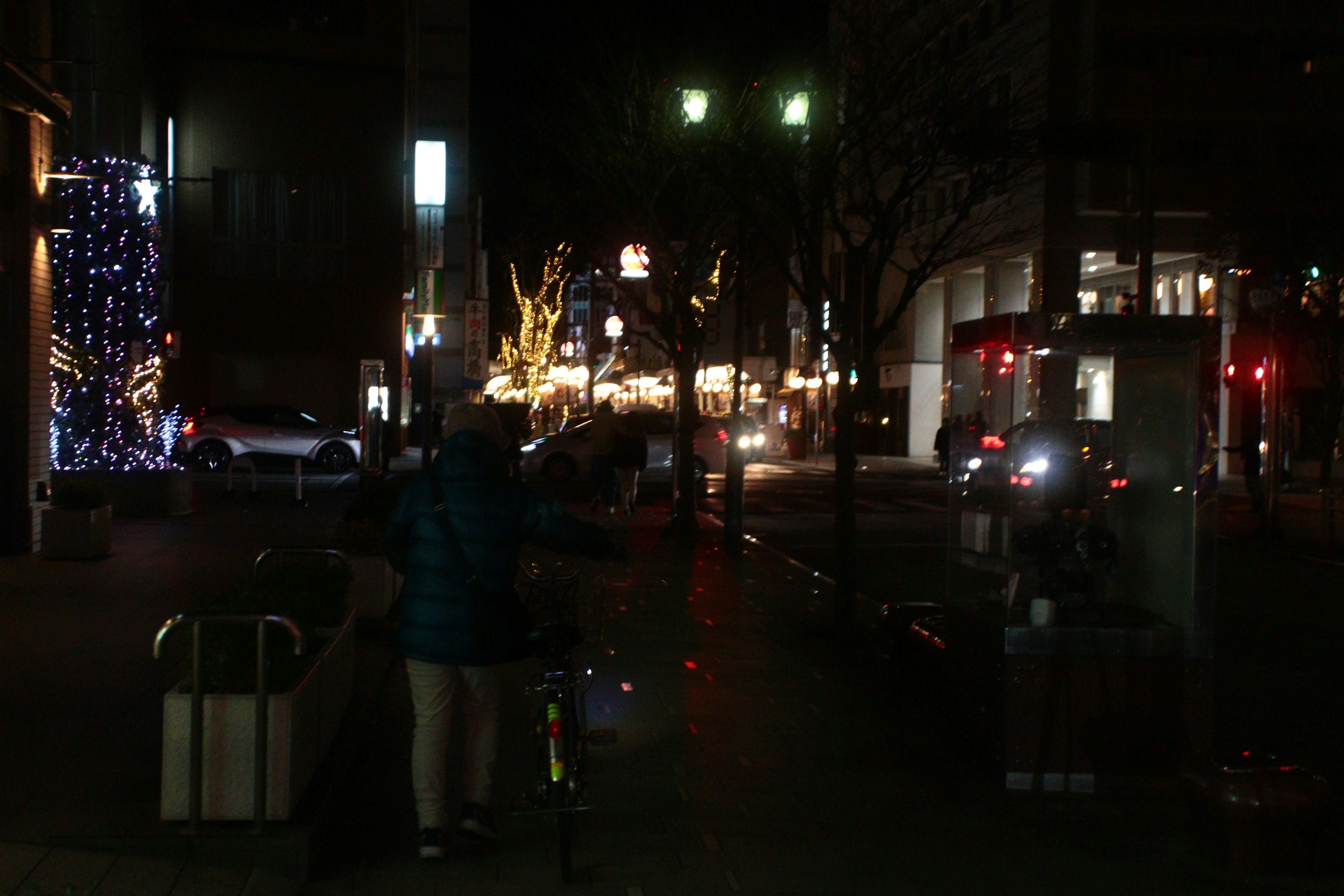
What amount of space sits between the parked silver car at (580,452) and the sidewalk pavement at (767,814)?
21.5m

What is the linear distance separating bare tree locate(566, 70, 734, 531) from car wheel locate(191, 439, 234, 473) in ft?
46.3

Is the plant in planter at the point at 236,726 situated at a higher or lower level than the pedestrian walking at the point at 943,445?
lower

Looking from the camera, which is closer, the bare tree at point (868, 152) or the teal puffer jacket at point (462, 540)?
the teal puffer jacket at point (462, 540)

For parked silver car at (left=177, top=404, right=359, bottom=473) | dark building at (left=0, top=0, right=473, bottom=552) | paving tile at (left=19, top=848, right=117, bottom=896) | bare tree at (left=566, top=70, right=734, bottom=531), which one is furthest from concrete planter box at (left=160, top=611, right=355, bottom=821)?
dark building at (left=0, top=0, right=473, bottom=552)

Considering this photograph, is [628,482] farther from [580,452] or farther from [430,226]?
[430,226]

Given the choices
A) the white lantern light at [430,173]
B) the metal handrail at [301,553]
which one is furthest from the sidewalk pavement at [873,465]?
the metal handrail at [301,553]

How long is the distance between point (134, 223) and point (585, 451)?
13447 millimetres

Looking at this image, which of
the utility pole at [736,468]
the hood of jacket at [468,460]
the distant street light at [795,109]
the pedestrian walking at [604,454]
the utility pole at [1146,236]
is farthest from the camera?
the pedestrian walking at [604,454]

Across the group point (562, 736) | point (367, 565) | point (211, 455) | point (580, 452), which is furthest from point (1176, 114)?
point (562, 736)

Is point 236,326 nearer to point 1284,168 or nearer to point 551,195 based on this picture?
point 551,195

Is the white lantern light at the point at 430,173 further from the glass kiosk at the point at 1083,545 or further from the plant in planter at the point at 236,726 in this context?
the plant in planter at the point at 236,726

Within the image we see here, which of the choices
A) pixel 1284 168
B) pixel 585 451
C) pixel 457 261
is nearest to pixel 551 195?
pixel 585 451

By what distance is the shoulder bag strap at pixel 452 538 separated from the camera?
5.30m

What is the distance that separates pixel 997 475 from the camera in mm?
7340
